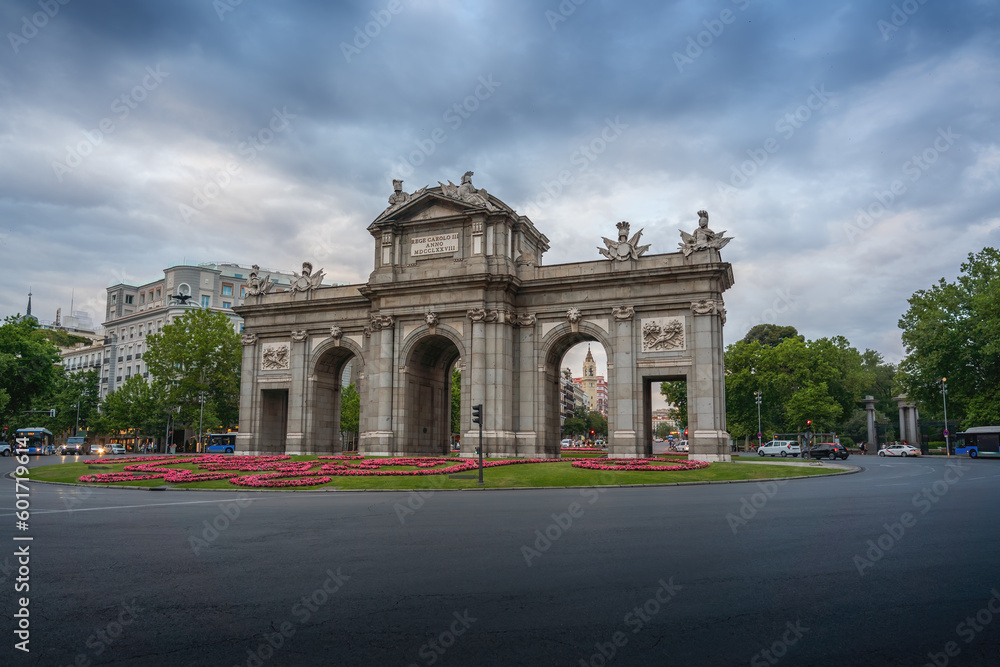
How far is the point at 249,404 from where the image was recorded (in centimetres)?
5412

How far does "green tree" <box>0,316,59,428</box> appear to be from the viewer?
68.7 m

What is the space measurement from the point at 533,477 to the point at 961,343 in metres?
50.2

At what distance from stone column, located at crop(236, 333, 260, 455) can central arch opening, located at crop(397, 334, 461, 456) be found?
13.5 metres

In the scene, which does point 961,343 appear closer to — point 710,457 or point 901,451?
point 901,451

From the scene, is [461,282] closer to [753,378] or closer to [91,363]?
[753,378]

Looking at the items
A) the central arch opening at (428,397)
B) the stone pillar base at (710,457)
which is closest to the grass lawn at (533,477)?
the stone pillar base at (710,457)

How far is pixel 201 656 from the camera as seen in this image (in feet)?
19.6

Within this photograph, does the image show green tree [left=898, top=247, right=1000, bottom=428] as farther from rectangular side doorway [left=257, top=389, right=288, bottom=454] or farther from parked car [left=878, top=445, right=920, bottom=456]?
rectangular side doorway [left=257, top=389, right=288, bottom=454]

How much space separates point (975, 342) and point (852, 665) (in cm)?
6699

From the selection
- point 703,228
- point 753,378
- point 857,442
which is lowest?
point 857,442

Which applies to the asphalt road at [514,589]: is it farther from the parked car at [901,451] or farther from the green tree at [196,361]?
the parked car at [901,451]

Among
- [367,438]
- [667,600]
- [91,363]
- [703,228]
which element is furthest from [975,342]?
[91,363]

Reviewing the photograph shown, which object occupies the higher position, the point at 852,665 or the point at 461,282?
the point at 461,282

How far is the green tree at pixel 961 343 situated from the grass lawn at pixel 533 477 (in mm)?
33672
